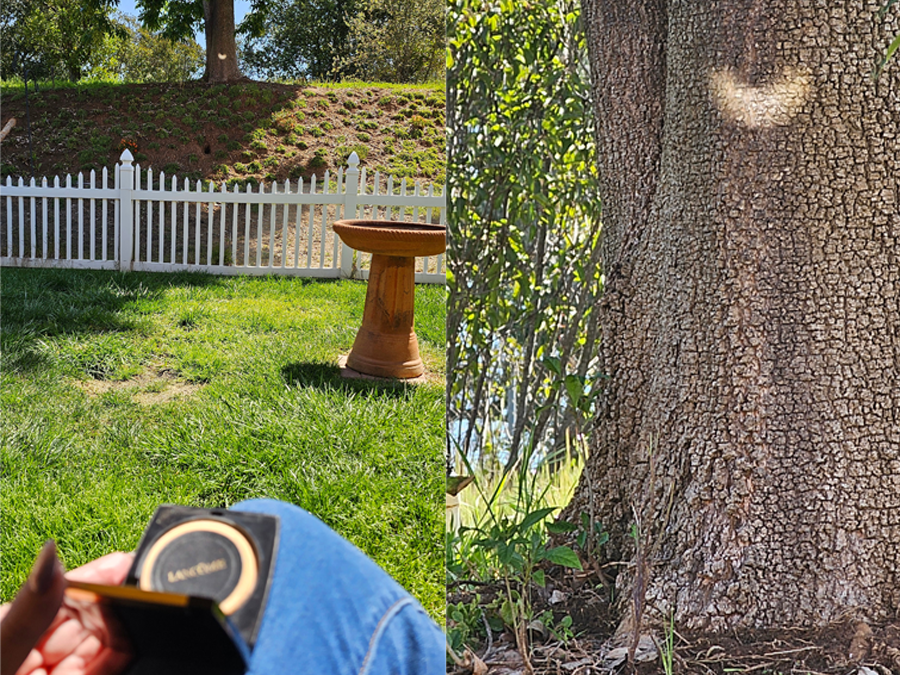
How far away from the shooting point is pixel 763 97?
2.47 feet

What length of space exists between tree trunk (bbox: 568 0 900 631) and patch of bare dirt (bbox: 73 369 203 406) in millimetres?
1029

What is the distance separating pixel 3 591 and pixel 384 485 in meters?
0.59

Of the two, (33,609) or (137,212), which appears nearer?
(33,609)

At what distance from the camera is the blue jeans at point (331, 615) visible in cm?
47

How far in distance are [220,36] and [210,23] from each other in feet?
0.07

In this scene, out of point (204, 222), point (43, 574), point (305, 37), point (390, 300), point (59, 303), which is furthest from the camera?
point (204, 222)

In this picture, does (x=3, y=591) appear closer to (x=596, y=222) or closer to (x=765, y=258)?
(x=596, y=222)

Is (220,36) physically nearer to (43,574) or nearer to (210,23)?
(210,23)

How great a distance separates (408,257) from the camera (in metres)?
1.84

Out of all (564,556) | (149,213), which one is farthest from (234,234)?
(564,556)

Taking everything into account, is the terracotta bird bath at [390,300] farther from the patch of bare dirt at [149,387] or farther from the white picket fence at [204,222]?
the patch of bare dirt at [149,387]

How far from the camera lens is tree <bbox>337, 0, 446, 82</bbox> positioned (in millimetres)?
1047

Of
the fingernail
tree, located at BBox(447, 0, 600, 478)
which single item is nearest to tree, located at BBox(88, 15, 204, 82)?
tree, located at BBox(447, 0, 600, 478)

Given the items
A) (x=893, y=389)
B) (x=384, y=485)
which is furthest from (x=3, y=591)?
(x=893, y=389)
